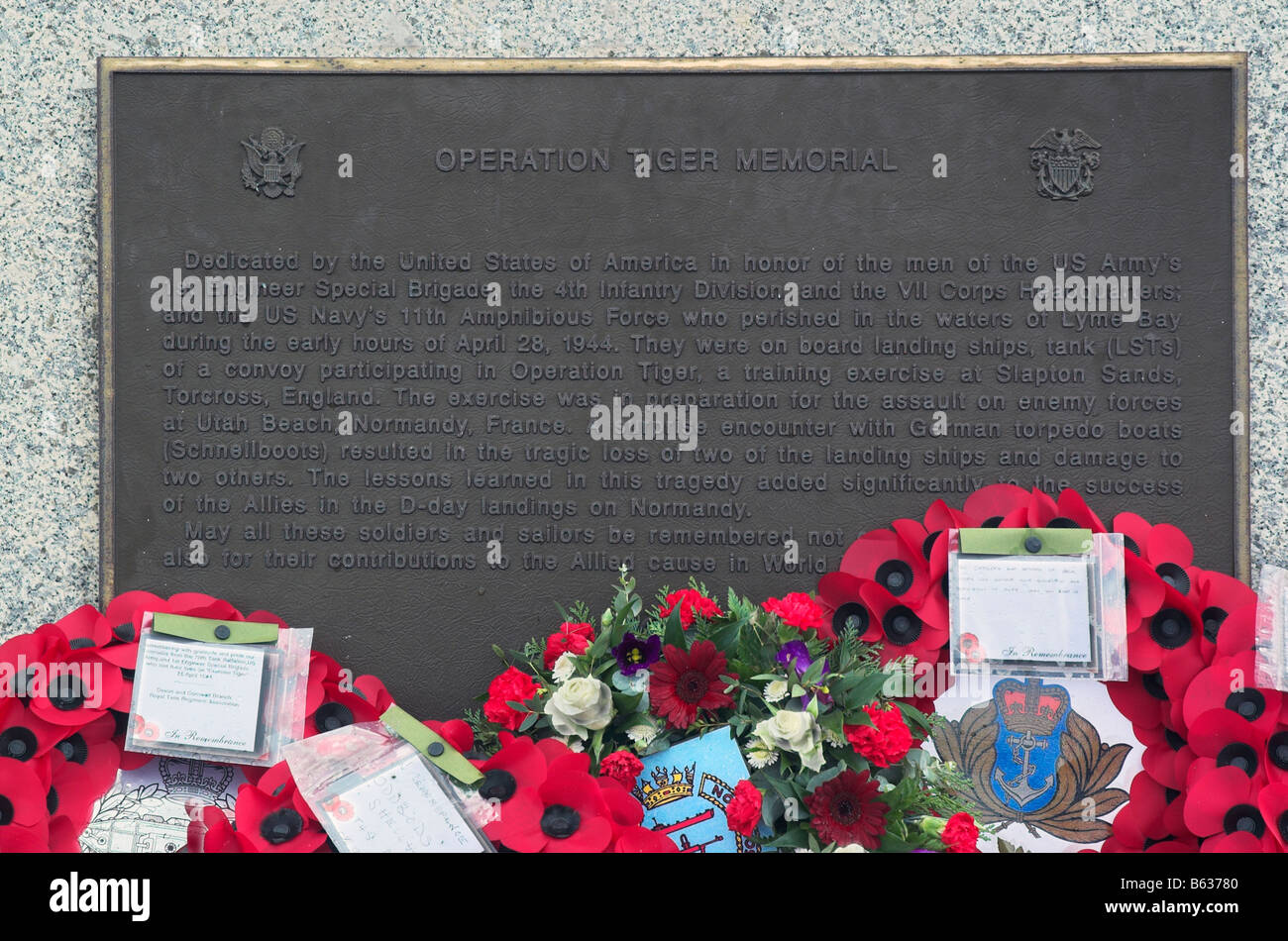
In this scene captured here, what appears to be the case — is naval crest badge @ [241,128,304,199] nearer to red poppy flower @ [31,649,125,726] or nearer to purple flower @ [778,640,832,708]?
red poppy flower @ [31,649,125,726]

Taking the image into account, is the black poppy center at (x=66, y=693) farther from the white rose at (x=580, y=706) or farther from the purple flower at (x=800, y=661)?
the purple flower at (x=800, y=661)

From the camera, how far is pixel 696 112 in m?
3.38

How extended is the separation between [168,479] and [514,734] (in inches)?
57.8

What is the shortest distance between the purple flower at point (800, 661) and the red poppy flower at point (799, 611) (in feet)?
0.22

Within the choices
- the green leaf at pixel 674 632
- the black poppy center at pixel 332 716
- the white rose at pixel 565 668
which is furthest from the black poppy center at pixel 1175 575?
the black poppy center at pixel 332 716

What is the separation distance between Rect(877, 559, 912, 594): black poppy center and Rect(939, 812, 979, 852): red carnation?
2.39 ft

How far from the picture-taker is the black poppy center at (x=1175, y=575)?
310 cm

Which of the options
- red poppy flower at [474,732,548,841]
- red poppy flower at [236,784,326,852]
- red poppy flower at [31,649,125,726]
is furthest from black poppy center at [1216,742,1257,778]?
red poppy flower at [31,649,125,726]

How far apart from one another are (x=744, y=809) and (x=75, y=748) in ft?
6.92

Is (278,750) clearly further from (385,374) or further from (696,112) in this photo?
(696,112)

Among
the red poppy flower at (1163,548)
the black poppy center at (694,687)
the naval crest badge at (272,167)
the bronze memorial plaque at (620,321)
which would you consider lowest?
the black poppy center at (694,687)

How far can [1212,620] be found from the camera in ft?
10.2

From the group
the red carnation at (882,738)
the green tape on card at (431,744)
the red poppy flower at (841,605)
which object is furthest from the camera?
the red poppy flower at (841,605)

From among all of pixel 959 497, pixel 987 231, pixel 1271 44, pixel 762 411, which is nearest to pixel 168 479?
pixel 762 411
